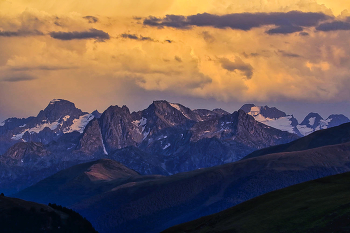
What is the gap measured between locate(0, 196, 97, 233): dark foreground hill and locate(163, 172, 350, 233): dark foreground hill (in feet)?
176

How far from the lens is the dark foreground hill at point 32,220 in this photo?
189375 mm

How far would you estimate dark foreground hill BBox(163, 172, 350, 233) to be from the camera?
4146 inches

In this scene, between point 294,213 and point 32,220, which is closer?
point 294,213

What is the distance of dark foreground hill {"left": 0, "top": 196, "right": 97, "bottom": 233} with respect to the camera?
621ft

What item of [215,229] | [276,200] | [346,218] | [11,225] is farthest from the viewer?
[11,225]

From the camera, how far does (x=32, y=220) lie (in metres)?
192

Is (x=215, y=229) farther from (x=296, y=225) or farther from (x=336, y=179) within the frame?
(x=336, y=179)

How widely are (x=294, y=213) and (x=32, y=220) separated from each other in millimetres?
101780

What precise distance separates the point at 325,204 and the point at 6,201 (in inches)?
4607

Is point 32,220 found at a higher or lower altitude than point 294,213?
higher

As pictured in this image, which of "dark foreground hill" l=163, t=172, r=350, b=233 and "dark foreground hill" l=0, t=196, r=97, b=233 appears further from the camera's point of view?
"dark foreground hill" l=0, t=196, r=97, b=233

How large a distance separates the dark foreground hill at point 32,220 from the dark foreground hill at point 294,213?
53.7 m

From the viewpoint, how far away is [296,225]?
109000 mm

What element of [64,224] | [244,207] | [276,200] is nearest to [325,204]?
[276,200]
